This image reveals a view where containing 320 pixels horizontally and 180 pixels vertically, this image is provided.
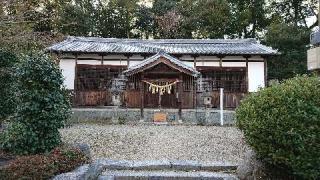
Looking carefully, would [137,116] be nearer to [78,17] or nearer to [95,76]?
[95,76]

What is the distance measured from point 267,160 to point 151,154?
4.58 m

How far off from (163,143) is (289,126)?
6.66 metres

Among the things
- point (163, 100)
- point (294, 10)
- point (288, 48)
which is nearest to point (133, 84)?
point (163, 100)

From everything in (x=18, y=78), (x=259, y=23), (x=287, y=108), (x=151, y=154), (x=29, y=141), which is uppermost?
(x=259, y=23)

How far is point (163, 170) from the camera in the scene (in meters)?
9.05

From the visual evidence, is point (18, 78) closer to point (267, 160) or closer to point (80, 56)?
point (267, 160)

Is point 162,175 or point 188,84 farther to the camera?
point 188,84

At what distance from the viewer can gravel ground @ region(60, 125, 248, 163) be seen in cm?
1099

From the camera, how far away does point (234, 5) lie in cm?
3606

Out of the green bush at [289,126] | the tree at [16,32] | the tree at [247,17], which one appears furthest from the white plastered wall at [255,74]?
the green bush at [289,126]

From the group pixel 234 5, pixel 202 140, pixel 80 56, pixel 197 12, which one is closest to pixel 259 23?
pixel 234 5

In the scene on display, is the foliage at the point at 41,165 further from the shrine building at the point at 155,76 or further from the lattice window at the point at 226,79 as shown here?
the lattice window at the point at 226,79

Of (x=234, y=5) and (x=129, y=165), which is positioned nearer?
(x=129, y=165)

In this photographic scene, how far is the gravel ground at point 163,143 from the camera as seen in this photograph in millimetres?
10992
